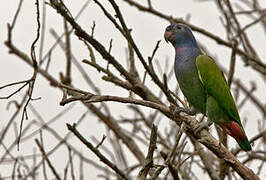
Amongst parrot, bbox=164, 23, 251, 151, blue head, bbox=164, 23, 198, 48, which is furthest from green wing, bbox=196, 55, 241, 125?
blue head, bbox=164, 23, 198, 48

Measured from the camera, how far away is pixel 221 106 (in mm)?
5004

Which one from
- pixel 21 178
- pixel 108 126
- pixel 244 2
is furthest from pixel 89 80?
pixel 244 2

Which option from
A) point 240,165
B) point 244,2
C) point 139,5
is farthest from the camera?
point 244,2

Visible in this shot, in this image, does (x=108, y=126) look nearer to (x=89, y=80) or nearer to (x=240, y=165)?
(x=89, y=80)

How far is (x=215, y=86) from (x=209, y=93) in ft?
0.35

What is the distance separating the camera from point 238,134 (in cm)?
490

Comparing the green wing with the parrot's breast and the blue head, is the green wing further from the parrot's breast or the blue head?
the blue head

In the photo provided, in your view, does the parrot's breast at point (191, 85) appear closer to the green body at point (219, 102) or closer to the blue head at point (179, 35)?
the green body at point (219, 102)

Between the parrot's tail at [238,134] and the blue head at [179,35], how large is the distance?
109 cm

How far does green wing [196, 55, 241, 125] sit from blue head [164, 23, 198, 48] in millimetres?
385

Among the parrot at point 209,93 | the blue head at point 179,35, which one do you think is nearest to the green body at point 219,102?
the parrot at point 209,93

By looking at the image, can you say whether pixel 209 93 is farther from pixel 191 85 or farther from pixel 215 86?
pixel 191 85

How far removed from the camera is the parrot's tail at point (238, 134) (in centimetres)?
486

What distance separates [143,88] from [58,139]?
47.0 inches
